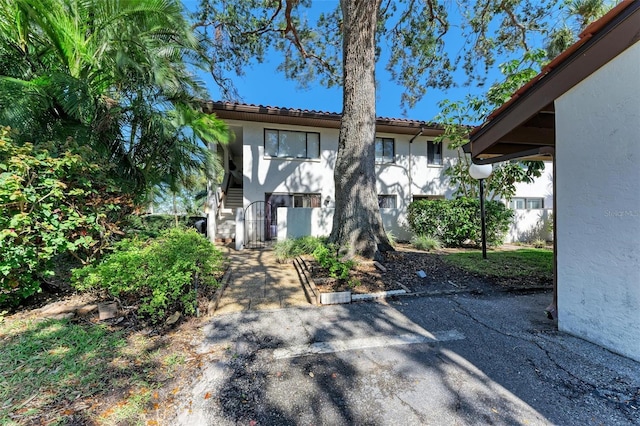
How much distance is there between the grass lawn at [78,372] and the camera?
5.99ft

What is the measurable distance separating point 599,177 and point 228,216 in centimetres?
1169

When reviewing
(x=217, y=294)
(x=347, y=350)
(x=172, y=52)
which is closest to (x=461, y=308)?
(x=347, y=350)

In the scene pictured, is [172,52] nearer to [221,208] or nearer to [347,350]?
[221,208]

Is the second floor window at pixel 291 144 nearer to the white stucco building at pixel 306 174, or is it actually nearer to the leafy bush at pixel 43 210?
the white stucco building at pixel 306 174

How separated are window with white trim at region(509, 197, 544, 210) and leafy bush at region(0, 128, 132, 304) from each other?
16.7 meters

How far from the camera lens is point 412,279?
4824mm

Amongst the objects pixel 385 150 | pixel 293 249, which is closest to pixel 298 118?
pixel 385 150

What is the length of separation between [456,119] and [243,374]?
1055 centimetres

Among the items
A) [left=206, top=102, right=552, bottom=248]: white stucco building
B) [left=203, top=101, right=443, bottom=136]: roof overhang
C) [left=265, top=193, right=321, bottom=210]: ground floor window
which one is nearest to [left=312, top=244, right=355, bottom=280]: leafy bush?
[left=206, top=102, right=552, bottom=248]: white stucco building

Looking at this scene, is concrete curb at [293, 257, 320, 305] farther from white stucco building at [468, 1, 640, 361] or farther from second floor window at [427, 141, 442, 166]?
second floor window at [427, 141, 442, 166]

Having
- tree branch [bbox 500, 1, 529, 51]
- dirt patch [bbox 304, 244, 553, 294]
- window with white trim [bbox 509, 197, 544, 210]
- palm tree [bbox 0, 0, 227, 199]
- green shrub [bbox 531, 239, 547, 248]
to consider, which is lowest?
dirt patch [bbox 304, 244, 553, 294]

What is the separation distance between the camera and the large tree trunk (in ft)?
19.6

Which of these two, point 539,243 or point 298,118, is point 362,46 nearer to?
point 298,118

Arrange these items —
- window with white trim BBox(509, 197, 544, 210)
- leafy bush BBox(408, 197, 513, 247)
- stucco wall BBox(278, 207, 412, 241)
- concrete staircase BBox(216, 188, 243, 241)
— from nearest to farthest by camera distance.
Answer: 1. leafy bush BBox(408, 197, 513, 247)
2. stucco wall BBox(278, 207, 412, 241)
3. concrete staircase BBox(216, 188, 243, 241)
4. window with white trim BBox(509, 197, 544, 210)
